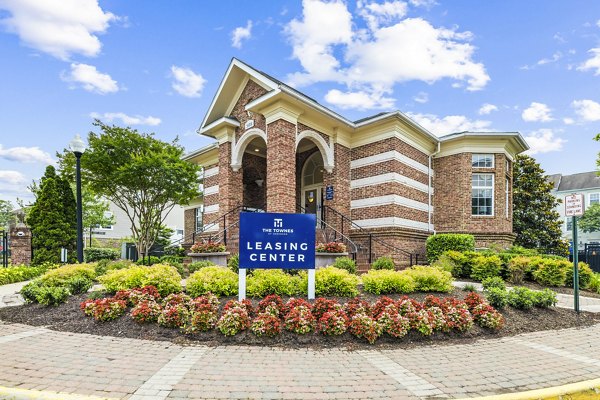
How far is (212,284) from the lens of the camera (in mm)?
7453

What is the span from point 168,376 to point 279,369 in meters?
1.33

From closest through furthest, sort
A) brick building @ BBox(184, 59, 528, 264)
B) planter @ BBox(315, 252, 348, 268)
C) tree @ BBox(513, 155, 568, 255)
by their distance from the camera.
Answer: planter @ BBox(315, 252, 348, 268)
brick building @ BBox(184, 59, 528, 264)
tree @ BBox(513, 155, 568, 255)

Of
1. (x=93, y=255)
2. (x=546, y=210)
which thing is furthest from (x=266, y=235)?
(x=546, y=210)

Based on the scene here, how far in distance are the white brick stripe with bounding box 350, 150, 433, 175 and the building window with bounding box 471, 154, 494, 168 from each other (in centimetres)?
251

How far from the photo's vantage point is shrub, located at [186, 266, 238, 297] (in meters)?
7.37

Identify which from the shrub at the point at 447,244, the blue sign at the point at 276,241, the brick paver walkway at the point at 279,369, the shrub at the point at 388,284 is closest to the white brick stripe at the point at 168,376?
the brick paver walkway at the point at 279,369

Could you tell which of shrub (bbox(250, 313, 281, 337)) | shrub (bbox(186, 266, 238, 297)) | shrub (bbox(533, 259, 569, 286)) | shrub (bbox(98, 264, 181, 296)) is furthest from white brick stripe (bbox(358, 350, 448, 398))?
shrub (bbox(533, 259, 569, 286))

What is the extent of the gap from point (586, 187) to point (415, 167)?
38129 mm

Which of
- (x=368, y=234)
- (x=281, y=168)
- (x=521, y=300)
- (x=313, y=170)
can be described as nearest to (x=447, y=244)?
(x=368, y=234)

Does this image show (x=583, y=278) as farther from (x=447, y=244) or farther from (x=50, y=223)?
(x=50, y=223)

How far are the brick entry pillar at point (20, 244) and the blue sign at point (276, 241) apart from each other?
1369cm

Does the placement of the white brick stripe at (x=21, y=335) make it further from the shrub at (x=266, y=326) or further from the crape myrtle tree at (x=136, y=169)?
the crape myrtle tree at (x=136, y=169)

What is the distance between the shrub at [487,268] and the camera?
11.6 meters

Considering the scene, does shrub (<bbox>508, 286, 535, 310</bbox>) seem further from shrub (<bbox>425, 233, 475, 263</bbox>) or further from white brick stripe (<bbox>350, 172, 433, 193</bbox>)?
white brick stripe (<bbox>350, 172, 433, 193</bbox>)
